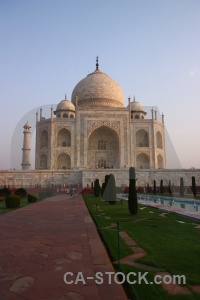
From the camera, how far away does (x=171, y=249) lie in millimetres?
3945

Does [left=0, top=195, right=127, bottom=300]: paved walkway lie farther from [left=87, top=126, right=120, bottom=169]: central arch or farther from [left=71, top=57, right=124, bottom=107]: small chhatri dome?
[left=71, top=57, right=124, bottom=107]: small chhatri dome

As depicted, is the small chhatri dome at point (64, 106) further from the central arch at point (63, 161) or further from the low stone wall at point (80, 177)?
the low stone wall at point (80, 177)

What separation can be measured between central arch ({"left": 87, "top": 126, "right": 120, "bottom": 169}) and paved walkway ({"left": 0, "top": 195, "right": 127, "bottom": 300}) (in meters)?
24.7

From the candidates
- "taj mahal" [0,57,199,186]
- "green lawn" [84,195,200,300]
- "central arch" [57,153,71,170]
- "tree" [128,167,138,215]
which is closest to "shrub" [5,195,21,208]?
"tree" [128,167,138,215]

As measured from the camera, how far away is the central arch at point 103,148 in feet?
99.6

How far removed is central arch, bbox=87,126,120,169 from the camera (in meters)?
30.3

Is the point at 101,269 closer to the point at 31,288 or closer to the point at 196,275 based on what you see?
the point at 31,288

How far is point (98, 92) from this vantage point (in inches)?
1294

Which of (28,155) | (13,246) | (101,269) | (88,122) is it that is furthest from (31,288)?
(28,155)

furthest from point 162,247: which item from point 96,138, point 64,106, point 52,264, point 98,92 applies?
point 98,92

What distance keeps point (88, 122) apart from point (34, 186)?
9549 millimetres

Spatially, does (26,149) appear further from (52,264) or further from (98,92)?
(52,264)

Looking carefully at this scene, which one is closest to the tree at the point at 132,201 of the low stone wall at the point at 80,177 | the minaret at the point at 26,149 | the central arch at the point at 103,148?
the low stone wall at the point at 80,177

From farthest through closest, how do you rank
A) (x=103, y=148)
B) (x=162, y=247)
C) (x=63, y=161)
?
(x=103, y=148) < (x=63, y=161) < (x=162, y=247)
